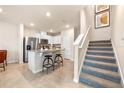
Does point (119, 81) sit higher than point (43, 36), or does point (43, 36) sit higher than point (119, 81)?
point (43, 36)

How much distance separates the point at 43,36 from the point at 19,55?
9.63 ft

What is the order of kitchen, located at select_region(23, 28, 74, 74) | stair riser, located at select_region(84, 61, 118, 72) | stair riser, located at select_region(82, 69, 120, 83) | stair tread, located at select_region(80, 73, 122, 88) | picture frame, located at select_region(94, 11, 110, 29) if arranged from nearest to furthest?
1. stair tread, located at select_region(80, 73, 122, 88)
2. stair riser, located at select_region(82, 69, 120, 83)
3. stair riser, located at select_region(84, 61, 118, 72)
4. kitchen, located at select_region(23, 28, 74, 74)
5. picture frame, located at select_region(94, 11, 110, 29)

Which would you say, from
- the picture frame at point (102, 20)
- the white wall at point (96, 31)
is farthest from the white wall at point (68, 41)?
the picture frame at point (102, 20)

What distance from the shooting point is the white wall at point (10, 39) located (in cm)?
528

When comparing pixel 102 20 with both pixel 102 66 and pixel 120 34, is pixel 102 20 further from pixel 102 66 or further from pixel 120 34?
pixel 102 66

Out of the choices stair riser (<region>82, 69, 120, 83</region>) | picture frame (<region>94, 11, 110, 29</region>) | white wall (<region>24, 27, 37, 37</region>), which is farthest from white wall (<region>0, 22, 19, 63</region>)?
picture frame (<region>94, 11, 110, 29</region>)

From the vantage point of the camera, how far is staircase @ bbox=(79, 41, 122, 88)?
7.61ft

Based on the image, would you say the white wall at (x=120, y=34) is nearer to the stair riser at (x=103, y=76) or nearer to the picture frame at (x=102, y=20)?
the stair riser at (x=103, y=76)

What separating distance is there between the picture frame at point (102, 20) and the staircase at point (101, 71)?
1.73 meters

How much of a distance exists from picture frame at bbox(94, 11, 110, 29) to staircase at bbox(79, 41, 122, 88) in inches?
67.9

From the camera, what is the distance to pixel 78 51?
2.85 metres

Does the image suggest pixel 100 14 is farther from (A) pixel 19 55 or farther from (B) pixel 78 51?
(A) pixel 19 55

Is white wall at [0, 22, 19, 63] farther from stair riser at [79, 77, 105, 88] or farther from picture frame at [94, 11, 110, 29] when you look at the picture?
picture frame at [94, 11, 110, 29]
